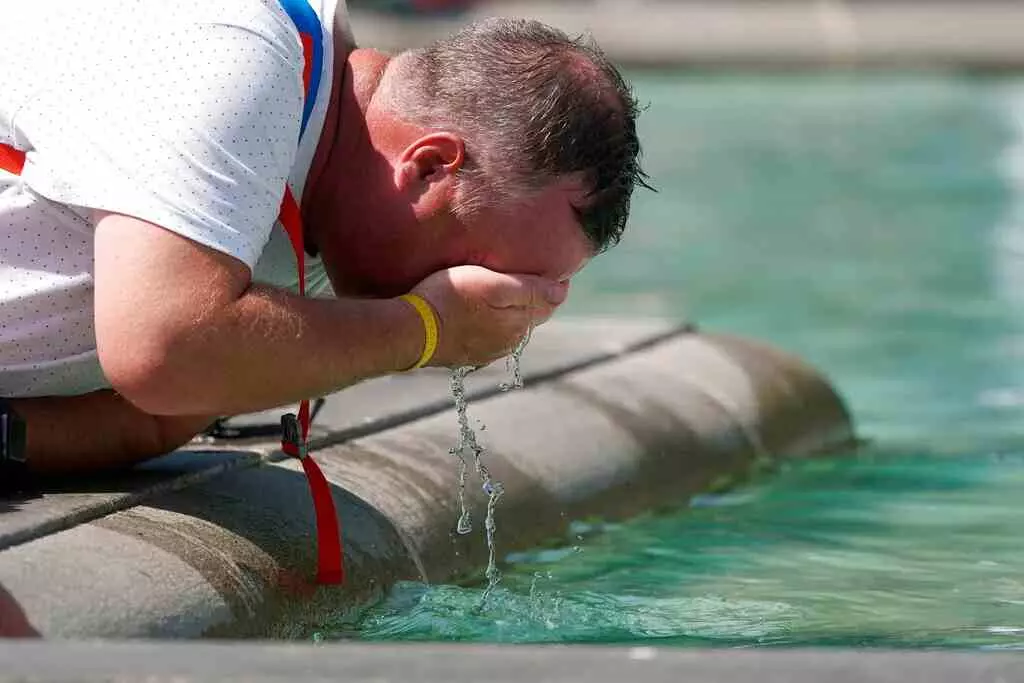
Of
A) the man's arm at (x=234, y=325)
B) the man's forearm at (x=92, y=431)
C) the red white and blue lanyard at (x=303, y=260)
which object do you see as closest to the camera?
the man's arm at (x=234, y=325)

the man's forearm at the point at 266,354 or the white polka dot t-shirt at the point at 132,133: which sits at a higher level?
the white polka dot t-shirt at the point at 132,133

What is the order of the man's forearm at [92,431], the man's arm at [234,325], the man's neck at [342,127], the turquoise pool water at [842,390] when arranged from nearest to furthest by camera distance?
the man's arm at [234,325], the man's neck at [342,127], the man's forearm at [92,431], the turquoise pool water at [842,390]

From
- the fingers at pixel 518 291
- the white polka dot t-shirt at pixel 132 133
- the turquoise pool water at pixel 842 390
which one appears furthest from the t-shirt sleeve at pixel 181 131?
the turquoise pool water at pixel 842 390

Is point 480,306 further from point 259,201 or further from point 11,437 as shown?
point 11,437

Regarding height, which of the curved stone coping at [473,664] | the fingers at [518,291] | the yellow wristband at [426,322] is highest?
the fingers at [518,291]

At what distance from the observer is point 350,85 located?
322 centimetres

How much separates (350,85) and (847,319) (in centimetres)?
577

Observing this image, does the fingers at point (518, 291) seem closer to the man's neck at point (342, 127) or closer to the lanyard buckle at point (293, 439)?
the man's neck at point (342, 127)

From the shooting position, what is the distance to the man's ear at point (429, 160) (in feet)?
10.2

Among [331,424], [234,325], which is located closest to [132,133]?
[234,325]

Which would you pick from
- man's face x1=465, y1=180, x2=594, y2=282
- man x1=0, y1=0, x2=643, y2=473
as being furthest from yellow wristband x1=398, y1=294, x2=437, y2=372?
man's face x1=465, y1=180, x2=594, y2=282

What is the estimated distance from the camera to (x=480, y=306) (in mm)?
3137

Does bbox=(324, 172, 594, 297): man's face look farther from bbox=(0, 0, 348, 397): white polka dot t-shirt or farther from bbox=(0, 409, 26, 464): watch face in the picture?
bbox=(0, 409, 26, 464): watch face

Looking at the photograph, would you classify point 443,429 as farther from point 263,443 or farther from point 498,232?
point 498,232
